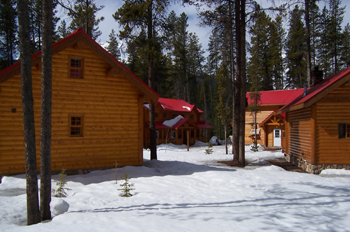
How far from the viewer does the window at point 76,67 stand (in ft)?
37.7

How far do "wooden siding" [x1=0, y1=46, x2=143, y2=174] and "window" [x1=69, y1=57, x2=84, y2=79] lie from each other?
0.19 metres

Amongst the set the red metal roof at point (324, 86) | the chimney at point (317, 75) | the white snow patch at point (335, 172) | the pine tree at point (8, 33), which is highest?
the pine tree at point (8, 33)

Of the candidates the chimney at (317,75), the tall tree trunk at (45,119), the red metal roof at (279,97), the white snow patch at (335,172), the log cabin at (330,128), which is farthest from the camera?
the red metal roof at (279,97)

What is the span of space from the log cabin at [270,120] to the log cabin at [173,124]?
8091 mm

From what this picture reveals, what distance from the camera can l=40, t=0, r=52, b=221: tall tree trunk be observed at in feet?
20.4

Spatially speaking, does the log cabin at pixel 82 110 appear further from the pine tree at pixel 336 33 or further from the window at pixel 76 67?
the pine tree at pixel 336 33

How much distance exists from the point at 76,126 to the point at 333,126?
500 inches

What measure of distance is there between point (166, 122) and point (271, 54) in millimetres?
22732

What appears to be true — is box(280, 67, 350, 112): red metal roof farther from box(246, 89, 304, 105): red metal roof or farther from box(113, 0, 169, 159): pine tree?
box(246, 89, 304, 105): red metal roof

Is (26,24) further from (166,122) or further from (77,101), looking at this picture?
(166,122)

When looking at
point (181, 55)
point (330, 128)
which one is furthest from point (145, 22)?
point (181, 55)

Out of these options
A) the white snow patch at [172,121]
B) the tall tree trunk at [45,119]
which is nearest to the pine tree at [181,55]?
the white snow patch at [172,121]

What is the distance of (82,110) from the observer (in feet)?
37.6

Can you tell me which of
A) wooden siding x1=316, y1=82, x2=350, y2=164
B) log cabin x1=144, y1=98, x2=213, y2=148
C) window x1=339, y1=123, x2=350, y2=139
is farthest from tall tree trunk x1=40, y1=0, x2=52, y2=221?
log cabin x1=144, y1=98, x2=213, y2=148
